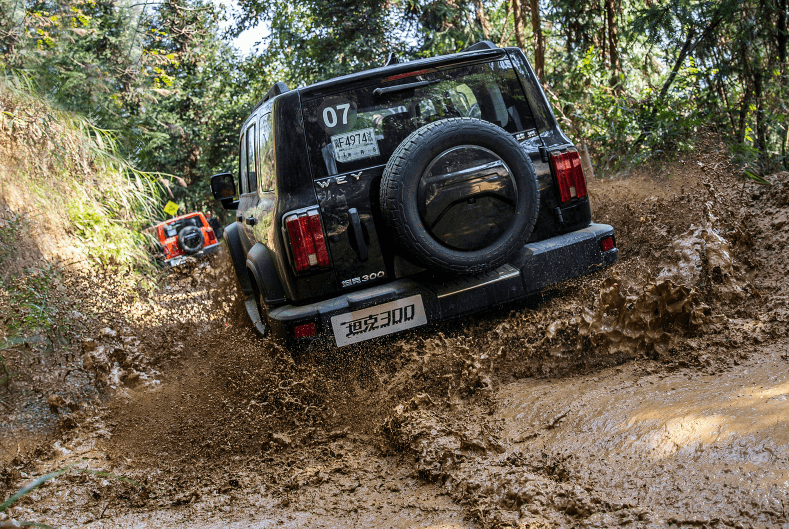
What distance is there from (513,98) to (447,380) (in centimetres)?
182

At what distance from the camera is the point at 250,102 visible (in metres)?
25.2

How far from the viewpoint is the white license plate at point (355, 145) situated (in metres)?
3.71

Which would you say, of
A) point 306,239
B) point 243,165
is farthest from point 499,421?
point 243,165

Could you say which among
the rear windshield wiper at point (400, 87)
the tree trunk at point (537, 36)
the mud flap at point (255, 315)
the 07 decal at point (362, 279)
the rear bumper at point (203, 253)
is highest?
the tree trunk at point (537, 36)

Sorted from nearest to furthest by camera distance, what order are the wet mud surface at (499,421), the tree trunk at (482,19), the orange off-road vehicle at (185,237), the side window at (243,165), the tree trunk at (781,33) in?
the wet mud surface at (499,421) → the side window at (243,165) → the tree trunk at (781,33) → the tree trunk at (482,19) → the orange off-road vehicle at (185,237)

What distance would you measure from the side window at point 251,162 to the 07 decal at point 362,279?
1.33 meters

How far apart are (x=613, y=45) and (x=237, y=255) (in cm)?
803

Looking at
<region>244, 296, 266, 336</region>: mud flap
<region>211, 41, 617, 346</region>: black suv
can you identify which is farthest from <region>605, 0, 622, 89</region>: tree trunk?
<region>244, 296, 266, 336</region>: mud flap

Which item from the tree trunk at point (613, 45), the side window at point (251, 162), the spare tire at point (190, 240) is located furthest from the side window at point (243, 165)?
the spare tire at point (190, 240)

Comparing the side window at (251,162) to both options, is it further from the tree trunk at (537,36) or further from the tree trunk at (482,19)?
the tree trunk at (482,19)

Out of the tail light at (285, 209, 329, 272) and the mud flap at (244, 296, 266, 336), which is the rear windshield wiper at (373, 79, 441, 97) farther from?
the mud flap at (244, 296, 266, 336)

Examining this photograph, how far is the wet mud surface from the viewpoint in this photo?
2277 millimetres

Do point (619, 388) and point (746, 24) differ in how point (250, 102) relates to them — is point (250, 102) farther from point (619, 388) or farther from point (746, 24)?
point (619, 388)

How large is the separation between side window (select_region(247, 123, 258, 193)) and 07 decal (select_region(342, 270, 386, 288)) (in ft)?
4.35
